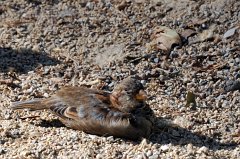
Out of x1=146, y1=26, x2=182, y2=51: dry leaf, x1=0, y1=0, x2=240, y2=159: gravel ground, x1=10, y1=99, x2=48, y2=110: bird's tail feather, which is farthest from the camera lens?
x1=146, y1=26, x2=182, y2=51: dry leaf

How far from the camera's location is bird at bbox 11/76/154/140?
24.3 feet

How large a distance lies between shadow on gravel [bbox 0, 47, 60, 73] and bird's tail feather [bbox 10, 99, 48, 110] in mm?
1195

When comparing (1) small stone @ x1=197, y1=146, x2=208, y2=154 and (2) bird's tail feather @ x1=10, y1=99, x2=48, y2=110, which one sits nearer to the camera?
(1) small stone @ x1=197, y1=146, x2=208, y2=154

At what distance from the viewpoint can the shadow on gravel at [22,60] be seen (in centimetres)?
923

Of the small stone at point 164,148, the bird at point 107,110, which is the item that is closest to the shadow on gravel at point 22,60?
the bird at point 107,110

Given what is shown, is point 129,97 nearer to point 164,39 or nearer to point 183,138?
point 183,138

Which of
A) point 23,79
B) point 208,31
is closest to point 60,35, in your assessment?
point 23,79

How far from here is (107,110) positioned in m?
7.52

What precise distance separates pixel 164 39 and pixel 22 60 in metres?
1.70

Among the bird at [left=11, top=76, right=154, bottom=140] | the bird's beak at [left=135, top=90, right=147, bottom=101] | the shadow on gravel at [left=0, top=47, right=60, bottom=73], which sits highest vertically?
the shadow on gravel at [left=0, top=47, right=60, bottom=73]

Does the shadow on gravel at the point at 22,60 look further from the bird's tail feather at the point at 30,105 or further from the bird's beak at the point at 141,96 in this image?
the bird's beak at the point at 141,96

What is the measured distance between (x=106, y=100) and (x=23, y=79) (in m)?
1.58

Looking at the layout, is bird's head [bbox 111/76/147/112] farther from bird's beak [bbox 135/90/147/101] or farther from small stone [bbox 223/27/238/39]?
small stone [bbox 223/27/238/39]

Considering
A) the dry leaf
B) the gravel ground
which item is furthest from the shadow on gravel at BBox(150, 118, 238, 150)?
the dry leaf
